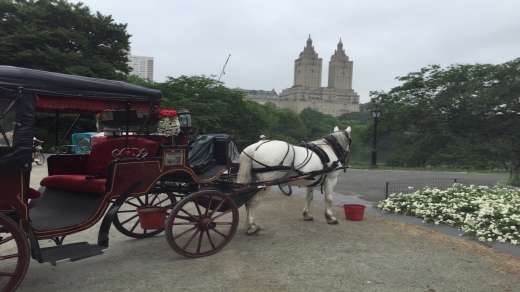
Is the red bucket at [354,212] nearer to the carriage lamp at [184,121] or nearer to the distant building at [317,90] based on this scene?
the carriage lamp at [184,121]

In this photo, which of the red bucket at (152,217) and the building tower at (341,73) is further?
the building tower at (341,73)

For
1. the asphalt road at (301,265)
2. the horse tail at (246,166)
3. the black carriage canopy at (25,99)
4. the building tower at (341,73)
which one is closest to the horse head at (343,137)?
the asphalt road at (301,265)

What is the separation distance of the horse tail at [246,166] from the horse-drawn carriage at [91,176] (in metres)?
0.19

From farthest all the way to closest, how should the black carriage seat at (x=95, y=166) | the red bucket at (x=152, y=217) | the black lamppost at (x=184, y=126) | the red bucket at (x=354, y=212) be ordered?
the red bucket at (x=354, y=212)
the black lamppost at (x=184, y=126)
the red bucket at (x=152, y=217)
the black carriage seat at (x=95, y=166)

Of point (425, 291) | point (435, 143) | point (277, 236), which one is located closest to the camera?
point (425, 291)

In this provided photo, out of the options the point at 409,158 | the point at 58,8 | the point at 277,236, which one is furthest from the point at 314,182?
the point at 58,8

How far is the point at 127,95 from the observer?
4.36 metres

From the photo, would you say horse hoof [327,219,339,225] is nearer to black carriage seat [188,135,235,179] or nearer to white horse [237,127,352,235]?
white horse [237,127,352,235]

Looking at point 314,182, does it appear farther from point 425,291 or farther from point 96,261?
point 96,261

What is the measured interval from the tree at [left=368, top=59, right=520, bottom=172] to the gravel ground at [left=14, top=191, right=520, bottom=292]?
19281mm

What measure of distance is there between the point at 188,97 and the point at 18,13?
551 inches

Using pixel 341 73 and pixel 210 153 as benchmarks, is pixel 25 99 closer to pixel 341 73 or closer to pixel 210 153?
pixel 210 153

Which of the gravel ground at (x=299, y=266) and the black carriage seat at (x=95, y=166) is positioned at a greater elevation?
the black carriage seat at (x=95, y=166)

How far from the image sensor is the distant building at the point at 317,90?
134 metres
